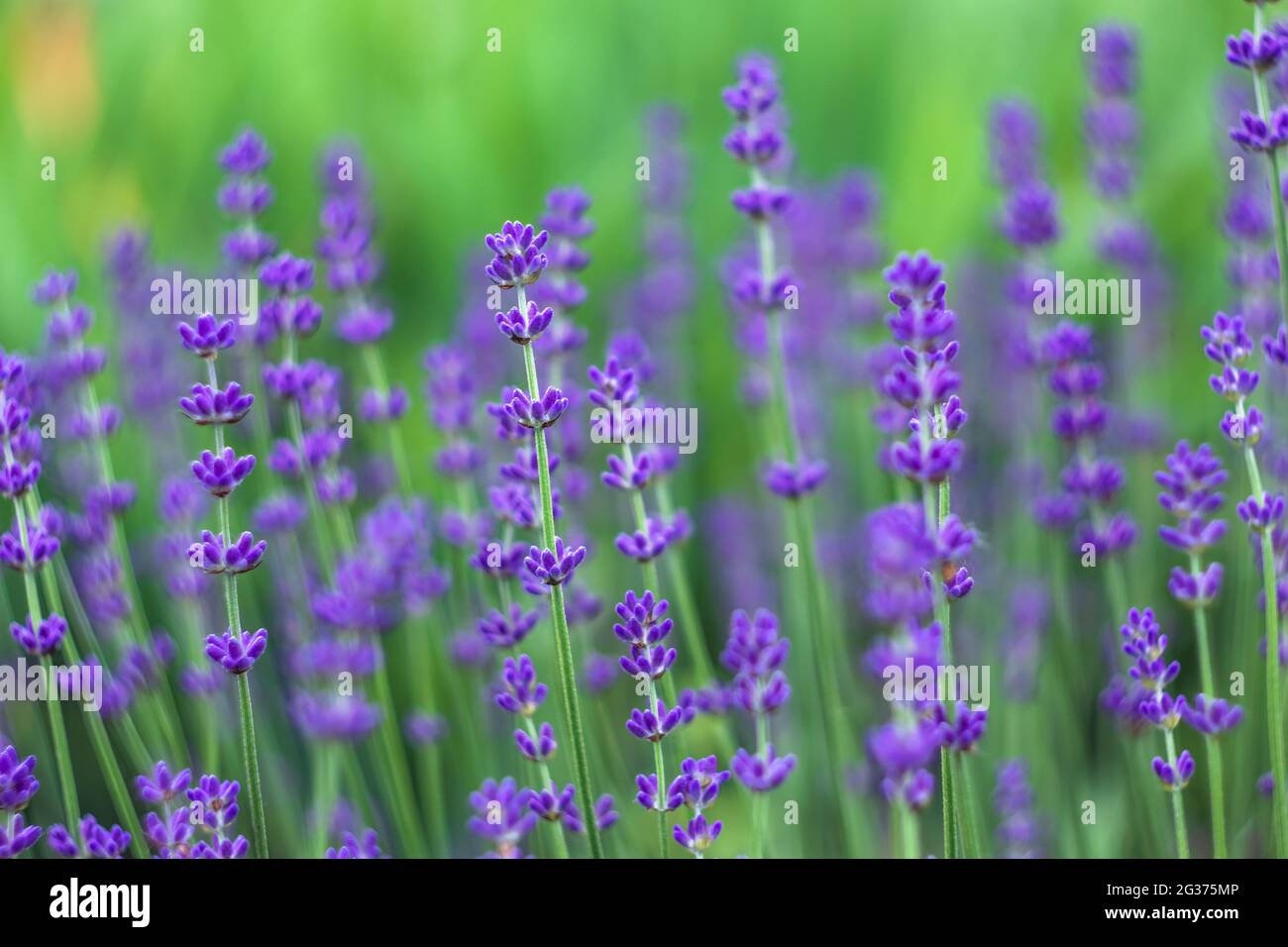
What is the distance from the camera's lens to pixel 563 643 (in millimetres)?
1022

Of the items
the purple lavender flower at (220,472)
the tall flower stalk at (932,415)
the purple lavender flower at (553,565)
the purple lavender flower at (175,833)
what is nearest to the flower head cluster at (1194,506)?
the tall flower stalk at (932,415)

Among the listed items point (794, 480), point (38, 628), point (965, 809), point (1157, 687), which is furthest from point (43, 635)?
point (1157, 687)

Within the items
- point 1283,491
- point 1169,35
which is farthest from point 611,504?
point 1169,35

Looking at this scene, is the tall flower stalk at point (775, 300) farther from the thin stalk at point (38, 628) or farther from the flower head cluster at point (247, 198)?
the thin stalk at point (38, 628)

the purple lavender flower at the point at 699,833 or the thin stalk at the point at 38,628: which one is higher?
the thin stalk at the point at 38,628

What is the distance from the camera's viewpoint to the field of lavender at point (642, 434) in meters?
1.10

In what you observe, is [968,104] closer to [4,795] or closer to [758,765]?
[758,765]

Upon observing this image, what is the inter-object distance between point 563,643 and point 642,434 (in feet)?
1.03

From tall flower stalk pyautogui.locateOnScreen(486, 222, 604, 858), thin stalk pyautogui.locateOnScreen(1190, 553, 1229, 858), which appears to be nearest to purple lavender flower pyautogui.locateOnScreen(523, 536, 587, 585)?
tall flower stalk pyautogui.locateOnScreen(486, 222, 604, 858)

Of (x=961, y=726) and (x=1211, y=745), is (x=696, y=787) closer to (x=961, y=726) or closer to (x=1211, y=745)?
(x=961, y=726)
